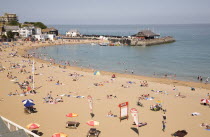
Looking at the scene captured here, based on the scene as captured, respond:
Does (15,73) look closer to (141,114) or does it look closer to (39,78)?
(39,78)

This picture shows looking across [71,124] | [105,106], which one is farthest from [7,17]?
[71,124]

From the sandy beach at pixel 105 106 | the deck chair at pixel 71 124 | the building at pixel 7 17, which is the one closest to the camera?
the deck chair at pixel 71 124

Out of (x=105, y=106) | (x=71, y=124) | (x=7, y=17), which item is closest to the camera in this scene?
(x=71, y=124)

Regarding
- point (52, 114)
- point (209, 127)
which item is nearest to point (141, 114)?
point (209, 127)

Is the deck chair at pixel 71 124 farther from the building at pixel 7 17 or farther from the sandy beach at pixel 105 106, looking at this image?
the building at pixel 7 17

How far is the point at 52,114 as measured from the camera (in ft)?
49.8

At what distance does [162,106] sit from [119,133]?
6.00 meters

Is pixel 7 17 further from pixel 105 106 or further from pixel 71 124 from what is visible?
pixel 71 124

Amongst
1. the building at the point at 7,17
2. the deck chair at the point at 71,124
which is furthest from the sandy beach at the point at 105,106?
the building at the point at 7,17

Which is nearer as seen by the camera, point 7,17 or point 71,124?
point 71,124

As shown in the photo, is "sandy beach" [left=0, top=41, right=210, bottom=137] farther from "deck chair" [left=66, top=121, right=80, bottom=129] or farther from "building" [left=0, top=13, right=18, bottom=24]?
"building" [left=0, top=13, right=18, bottom=24]

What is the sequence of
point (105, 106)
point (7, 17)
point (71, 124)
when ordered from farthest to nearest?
point (7, 17) < point (105, 106) < point (71, 124)

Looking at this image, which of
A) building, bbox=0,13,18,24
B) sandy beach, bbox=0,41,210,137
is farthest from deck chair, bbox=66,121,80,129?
building, bbox=0,13,18,24

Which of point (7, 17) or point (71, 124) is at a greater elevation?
point (7, 17)
